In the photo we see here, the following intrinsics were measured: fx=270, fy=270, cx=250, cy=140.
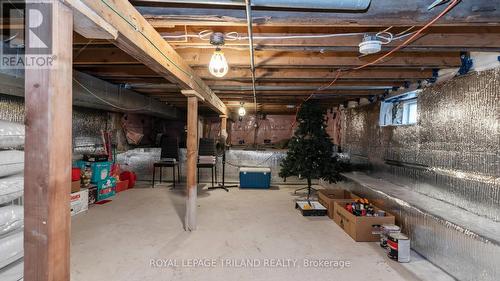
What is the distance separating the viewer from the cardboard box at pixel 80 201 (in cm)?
362

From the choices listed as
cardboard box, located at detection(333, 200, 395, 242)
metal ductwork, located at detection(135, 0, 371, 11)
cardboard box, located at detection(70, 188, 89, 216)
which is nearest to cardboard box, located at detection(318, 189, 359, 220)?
cardboard box, located at detection(333, 200, 395, 242)

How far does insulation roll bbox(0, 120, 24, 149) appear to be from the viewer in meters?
1.17

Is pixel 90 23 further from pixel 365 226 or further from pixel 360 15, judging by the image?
pixel 365 226

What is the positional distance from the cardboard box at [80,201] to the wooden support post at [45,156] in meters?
3.19

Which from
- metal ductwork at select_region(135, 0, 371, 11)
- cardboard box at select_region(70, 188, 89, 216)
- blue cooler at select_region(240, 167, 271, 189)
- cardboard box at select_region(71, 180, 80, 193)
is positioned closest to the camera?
metal ductwork at select_region(135, 0, 371, 11)

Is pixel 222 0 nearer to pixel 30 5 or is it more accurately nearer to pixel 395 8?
pixel 30 5

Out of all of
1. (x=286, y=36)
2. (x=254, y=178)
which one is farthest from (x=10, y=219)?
(x=254, y=178)

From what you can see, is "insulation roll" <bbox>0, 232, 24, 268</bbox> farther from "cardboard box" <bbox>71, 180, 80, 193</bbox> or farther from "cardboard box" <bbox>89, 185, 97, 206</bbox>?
"cardboard box" <bbox>89, 185, 97, 206</bbox>

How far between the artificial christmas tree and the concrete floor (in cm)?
88

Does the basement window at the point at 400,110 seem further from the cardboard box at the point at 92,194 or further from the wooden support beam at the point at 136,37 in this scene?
the cardboard box at the point at 92,194

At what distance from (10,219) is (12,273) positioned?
22cm

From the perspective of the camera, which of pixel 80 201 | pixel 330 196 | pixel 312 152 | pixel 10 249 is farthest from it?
pixel 312 152

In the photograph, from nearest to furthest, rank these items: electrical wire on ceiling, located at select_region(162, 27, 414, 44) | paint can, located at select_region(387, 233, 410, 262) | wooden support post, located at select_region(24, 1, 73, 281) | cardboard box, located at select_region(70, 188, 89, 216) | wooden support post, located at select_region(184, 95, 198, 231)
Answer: wooden support post, located at select_region(24, 1, 73, 281) → electrical wire on ceiling, located at select_region(162, 27, 414, 44) → paint can, located at select_region(387, 233, 410, 262) → wooden support post, located at select_region(184, 95, 198, 231) → cardboard box, located at select_region(70, 188, 89, 216)

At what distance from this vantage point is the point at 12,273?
1.12m
